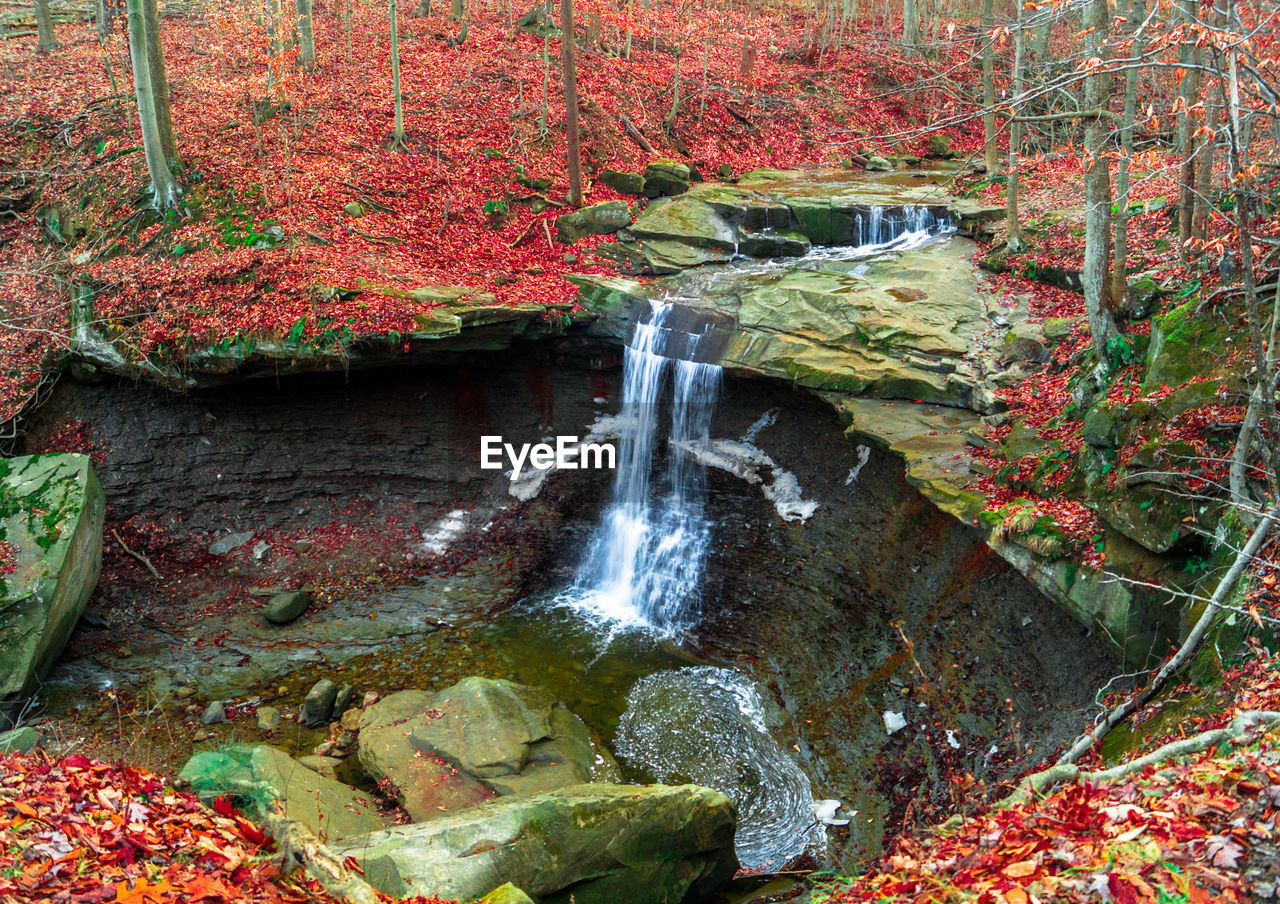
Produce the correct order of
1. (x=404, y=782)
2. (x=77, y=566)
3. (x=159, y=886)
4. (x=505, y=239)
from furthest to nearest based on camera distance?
(x=505, y=239) < (x=77, y=566) < (x=404, y=782) < (x=159, y=886)

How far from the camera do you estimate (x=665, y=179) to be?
18.1 metres

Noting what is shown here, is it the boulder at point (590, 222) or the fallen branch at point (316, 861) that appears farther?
the boulder at point (590, 222)

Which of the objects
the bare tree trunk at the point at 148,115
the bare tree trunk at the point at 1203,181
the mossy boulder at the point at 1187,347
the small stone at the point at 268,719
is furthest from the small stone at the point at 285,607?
the bare tree trunk at the point at 1203,181

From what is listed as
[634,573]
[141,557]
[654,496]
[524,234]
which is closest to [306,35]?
[524,234]

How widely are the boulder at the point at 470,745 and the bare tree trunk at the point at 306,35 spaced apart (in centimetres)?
1736

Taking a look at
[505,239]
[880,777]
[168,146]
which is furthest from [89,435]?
[880,777]

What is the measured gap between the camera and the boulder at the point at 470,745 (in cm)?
789

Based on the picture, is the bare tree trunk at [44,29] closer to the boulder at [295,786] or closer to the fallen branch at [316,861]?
the boulder at [295,786]

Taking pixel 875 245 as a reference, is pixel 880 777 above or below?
below

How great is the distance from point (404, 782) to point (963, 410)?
8.47m

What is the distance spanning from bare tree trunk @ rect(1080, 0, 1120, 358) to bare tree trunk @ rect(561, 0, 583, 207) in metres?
9.48

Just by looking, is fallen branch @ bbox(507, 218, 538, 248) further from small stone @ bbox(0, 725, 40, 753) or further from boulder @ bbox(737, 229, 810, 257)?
small stone @ bbox(0, 725, 40, 753)

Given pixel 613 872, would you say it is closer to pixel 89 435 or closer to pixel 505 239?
pixel 89 435

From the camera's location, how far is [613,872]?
6395mm
